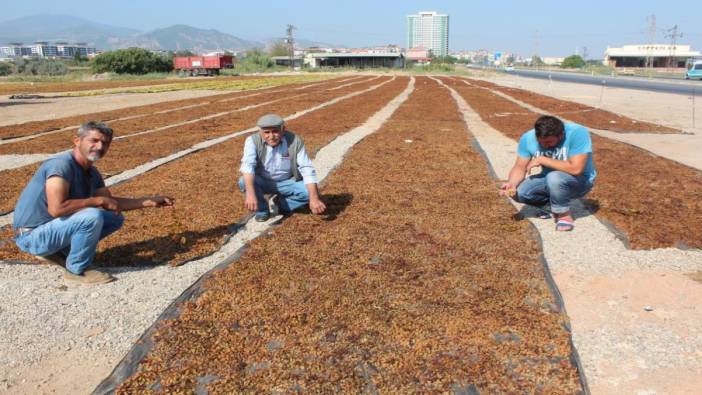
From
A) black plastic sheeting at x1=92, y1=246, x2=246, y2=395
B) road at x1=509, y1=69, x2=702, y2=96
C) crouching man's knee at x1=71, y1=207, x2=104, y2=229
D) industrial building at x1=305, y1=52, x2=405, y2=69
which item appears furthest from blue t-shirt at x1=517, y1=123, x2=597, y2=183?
industrial building at x1=305, y1=52, x2=405, y2=69

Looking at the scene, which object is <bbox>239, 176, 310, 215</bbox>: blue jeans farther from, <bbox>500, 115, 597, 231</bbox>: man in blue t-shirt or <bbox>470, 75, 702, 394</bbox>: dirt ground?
<bbox>470, 75, 702, 394</bbox>: dirt ground

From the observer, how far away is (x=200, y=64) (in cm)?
6119

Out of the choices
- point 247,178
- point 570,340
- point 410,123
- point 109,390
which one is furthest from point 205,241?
point 410,123

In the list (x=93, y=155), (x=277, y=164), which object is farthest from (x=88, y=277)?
(x=277, y=164)

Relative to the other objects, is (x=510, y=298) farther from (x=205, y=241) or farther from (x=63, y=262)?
(x=63, y=262)

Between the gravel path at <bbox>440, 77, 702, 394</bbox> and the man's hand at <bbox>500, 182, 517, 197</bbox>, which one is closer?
the gravel path at <bbox>440, 77, 702, 394</bbox>

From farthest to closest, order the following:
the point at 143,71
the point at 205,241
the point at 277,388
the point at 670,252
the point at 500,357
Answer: the point at 143,71, the point at 205,241, the point at 670,252, the point at 500,357, the point at 277,388

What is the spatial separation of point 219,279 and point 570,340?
91.8 inches

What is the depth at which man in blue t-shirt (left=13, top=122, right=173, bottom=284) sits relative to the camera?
3.23m

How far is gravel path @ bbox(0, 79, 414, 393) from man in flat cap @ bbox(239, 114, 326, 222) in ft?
2.37

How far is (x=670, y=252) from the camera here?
163 inches

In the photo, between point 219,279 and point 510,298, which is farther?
point 219,279

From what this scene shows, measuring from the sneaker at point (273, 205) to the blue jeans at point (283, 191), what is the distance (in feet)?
0.14

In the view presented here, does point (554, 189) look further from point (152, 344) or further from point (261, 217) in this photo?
point (152, 344)
